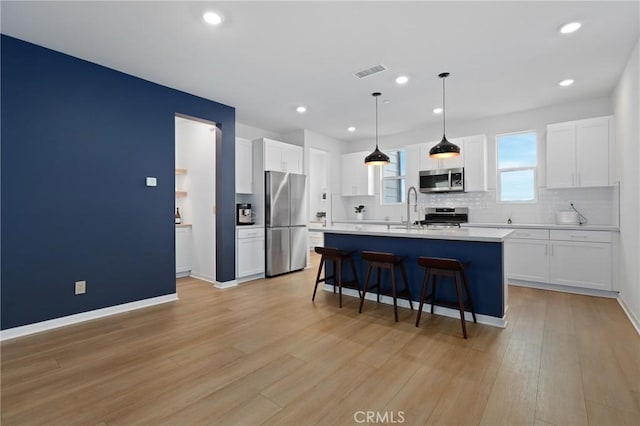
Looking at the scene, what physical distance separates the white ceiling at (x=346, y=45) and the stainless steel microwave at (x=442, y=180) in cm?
139

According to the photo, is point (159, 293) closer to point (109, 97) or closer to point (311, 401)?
point (109, 97)

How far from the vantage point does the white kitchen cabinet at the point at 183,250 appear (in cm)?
535

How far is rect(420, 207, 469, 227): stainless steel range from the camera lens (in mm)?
5659

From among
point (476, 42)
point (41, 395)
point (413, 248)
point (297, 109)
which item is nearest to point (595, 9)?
point (476, 42)

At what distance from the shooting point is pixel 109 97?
11.5 feet

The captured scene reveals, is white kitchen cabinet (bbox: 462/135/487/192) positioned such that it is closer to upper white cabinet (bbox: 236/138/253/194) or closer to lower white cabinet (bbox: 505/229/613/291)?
lower white cabinet (bbox: 505/229/613/291)

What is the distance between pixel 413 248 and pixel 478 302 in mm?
872

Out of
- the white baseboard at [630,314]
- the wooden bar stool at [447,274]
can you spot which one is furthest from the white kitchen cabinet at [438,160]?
the wooden bar stool at [447,274]

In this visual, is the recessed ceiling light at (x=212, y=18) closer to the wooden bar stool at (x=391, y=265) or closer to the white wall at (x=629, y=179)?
the wooden bar stool at (x=391, y=265)

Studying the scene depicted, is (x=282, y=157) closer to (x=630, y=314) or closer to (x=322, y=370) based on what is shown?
(x=322, y=370)

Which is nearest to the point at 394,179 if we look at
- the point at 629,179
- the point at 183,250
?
the point at 629,179

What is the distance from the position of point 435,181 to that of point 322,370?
14.7 feet

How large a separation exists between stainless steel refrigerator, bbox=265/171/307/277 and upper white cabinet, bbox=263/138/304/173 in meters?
0.19

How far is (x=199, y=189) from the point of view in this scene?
523cm
